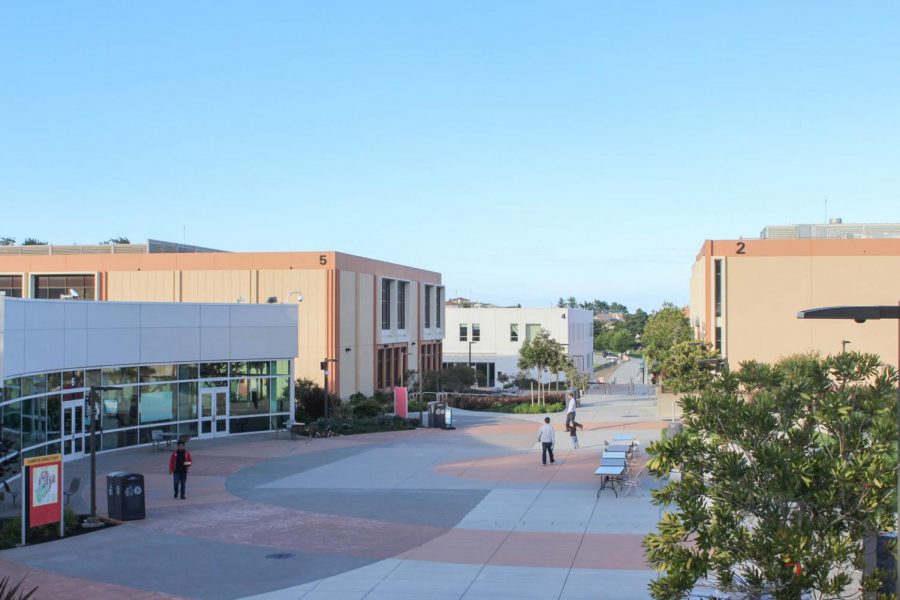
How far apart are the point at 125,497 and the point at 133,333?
11.7m

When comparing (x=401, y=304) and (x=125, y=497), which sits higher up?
(x=401, y=304)

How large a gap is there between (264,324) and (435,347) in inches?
1225

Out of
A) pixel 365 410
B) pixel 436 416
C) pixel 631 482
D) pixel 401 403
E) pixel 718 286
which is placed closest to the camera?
pixel 631 482

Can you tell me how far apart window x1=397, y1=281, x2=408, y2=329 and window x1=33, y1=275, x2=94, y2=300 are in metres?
17.2

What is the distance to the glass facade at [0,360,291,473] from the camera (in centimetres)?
2336

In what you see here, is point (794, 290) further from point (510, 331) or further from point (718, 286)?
point (510, 331)

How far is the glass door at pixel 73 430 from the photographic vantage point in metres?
26.2

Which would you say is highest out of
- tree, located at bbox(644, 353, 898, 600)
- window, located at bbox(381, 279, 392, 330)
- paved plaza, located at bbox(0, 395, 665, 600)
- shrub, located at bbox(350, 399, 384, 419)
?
window, located at bbox(381, 279, 392, 330)

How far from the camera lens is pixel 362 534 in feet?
55.6

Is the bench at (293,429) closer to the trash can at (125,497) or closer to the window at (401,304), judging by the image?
the trash can at (125,497)

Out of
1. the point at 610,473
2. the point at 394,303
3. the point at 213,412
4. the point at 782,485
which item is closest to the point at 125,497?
the point at 610,473

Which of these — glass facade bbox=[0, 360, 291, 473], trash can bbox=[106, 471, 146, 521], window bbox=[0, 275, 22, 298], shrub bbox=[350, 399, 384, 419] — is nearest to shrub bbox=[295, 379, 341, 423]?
shrub bbox=[350, 399, 384, 419]

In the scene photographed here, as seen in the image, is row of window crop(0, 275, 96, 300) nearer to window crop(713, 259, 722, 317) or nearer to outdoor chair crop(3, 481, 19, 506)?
outdoor chair crop(3, 481, 19, 506)

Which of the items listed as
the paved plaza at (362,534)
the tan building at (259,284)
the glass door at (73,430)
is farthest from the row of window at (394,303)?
the glass door at (73,430)
